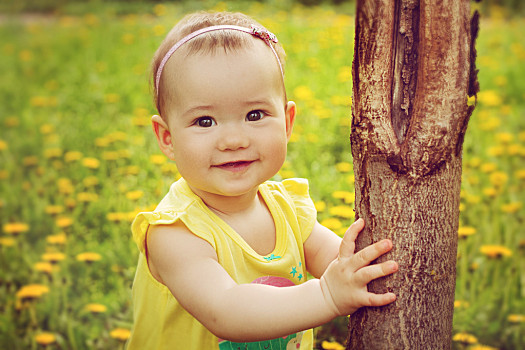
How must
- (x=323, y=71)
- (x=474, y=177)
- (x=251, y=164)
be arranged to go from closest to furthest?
1. (x=251, y=164)
2. (x=474, y=177)
3. (x=323, y=71)

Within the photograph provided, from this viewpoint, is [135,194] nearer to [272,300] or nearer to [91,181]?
[91,181]

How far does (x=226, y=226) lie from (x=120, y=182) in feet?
5.45

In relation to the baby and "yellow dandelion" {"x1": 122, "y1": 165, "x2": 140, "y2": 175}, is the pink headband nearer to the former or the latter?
the baby

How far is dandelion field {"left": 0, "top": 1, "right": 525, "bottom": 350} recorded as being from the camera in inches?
81.5

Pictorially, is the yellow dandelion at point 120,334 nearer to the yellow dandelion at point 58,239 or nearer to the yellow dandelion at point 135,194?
the yellow dandelion at point 58,239

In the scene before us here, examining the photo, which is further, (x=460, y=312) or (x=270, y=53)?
(x=460, y=312)

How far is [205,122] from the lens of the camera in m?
1.31

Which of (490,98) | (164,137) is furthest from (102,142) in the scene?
(490,98)

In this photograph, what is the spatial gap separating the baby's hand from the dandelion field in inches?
21.2

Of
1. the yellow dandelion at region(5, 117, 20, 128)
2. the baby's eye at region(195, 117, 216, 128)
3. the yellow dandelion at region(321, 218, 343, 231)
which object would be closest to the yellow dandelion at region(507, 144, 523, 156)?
Answer: the yellow dandelion at region(321, 218, 343, 231)

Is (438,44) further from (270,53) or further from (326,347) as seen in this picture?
(326,347)

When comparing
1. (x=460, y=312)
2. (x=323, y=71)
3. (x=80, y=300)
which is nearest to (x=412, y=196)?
(x=460, y=312)

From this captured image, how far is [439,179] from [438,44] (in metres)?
0.28

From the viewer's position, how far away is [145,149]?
10.8 ft
